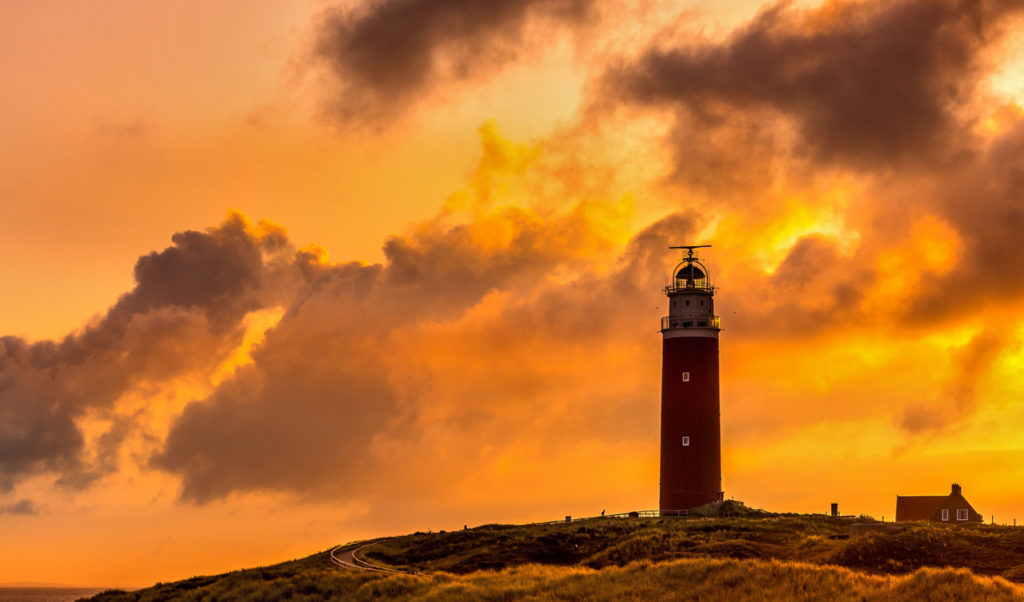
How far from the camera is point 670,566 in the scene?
46.1 metres

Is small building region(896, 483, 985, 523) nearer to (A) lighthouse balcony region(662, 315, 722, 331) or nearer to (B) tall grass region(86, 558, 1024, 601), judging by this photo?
(A) lighthouse balcony region(662, 315, 722, 331)

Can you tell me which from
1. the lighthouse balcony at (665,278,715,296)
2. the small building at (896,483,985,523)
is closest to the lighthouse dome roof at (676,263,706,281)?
the lighthouse balcony at (665,278,715,296)

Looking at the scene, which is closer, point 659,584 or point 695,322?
point 659,584

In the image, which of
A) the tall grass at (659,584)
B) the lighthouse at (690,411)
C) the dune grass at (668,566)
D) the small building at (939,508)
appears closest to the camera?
the tall grass at (659,584)

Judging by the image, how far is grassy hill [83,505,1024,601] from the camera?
132ft

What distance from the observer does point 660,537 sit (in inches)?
2336

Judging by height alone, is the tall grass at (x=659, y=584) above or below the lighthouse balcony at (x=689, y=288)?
below

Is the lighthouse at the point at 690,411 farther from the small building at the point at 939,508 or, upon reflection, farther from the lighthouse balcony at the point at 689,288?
the small building at the point at 939,508

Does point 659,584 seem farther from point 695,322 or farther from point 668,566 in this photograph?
point 695,322

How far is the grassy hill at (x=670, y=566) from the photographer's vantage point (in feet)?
132

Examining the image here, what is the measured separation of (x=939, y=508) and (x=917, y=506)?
2.33 metres

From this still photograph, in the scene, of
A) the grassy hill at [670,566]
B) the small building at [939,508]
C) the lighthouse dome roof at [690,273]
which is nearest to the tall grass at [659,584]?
the grassy hill at [670,566]

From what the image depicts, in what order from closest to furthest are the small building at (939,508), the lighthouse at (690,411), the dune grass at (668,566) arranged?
1. the dune grass at (668,566)
2. the lighthouse at (690,411)
3. the small building at (939,508)

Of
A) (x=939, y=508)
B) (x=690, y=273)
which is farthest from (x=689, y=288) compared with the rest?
(x=939, y=508)
